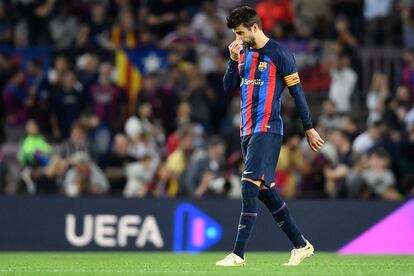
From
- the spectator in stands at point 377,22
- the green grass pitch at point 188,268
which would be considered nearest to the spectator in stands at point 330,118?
the spectator in stands at point 377,22

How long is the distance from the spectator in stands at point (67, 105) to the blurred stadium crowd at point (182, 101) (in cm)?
2

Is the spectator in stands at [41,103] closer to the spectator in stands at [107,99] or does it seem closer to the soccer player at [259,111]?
the spectator in stands at [107,99]

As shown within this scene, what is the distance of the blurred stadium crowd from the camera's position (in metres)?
18.8

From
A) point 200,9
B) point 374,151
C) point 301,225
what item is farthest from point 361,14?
point 301,225

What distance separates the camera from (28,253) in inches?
655

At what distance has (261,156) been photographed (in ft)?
37.0

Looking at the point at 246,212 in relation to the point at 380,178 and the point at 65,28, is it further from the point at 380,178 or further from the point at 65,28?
the point at 65,28

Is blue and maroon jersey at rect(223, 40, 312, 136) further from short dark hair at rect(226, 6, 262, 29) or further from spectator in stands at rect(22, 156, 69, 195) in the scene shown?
spectator in stands at rect(22, 156, 69, 195)

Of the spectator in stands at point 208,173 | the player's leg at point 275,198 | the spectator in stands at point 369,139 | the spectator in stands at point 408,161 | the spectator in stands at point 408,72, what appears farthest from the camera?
the spectator in stands at point 408,72

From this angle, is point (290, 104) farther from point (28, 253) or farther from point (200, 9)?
point (28, 253)

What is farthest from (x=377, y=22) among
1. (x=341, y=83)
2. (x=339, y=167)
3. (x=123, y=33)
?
(x=339, y=167)

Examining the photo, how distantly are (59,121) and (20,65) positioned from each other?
4.89 ft

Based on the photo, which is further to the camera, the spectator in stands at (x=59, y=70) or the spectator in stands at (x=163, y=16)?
the spectator in stands at (x=163, y=16)

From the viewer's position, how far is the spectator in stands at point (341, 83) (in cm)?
2148
